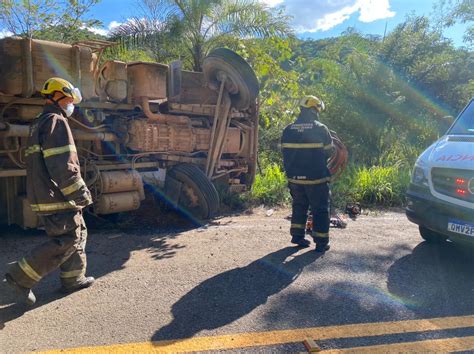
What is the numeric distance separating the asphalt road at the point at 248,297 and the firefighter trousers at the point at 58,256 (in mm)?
230

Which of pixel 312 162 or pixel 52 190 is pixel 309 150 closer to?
pixel 312 162

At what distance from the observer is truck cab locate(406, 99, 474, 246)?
4.41 metres

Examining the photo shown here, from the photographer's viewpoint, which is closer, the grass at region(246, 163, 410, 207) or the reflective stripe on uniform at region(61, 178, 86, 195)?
the reflective stripe on uniform at region(61, 178, 86, 195)

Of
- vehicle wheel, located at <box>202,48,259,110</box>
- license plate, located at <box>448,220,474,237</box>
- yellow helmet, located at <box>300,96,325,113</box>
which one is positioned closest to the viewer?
license plate, located at <box>448,220,474,237</box>

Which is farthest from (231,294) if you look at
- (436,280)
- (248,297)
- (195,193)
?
(195,193)

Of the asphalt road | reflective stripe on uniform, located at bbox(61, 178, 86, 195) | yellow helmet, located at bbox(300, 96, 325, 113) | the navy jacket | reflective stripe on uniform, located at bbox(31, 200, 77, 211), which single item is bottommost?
the asphalt road

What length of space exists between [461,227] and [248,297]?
7.61ft

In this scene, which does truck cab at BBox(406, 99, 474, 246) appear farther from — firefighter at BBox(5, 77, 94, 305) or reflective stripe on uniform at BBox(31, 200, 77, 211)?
reflective stripe on uniform at BBox(31, 200, 77, 211)

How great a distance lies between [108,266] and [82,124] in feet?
7.12

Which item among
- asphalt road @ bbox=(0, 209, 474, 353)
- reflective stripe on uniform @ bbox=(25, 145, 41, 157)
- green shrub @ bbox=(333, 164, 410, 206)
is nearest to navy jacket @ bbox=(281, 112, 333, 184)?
asphalt road @ bbox=(0, 209, 474, 353)

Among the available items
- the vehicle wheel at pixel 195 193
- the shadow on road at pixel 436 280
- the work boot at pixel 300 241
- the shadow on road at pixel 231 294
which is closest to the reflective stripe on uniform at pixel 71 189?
the shadow on road at pixel 231 294

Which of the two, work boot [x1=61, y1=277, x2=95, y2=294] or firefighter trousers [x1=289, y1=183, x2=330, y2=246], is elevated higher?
firefighter trousers [x1=289, y1=183, x2=330, y2=246]

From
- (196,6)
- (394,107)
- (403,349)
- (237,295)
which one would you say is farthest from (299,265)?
(394,107)

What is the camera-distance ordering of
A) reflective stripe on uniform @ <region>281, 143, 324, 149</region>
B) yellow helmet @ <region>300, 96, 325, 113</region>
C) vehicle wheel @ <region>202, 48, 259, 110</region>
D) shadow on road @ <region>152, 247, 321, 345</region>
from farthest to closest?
vehicle wheel @ <region>202, 48, 259, 110</region> < yellow helmet @ <region>300, 96, 325, 113</region> < reflective stripe on uniform @ <region>281, 143, 324, 149</region> < shadow on road @ <region>152, 247, 321, 345</region>
